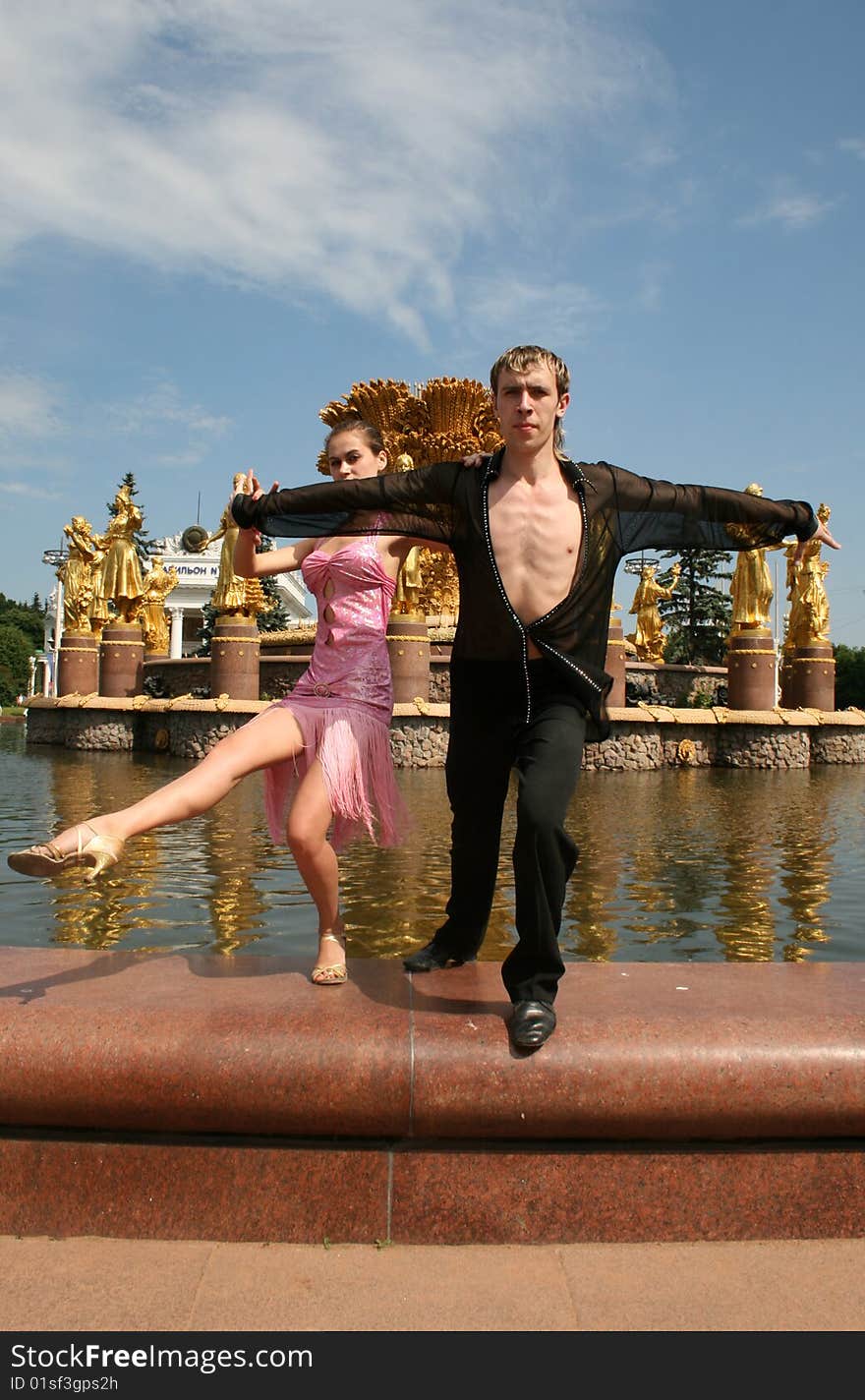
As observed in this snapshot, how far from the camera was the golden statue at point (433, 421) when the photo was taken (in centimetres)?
3438

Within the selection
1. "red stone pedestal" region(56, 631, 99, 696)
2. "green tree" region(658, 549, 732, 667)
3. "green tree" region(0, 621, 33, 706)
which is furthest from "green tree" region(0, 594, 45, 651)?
"red stone pedestal" region(56, 631, 99, 696)

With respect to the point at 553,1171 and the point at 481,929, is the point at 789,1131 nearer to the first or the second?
the point at 553,1171

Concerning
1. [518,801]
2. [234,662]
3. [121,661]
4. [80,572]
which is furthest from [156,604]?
[518,801]

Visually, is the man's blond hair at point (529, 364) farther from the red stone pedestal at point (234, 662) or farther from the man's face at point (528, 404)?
the red stone pedestal at point (234, 662)

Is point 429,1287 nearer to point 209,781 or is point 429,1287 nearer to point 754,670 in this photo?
point 209,781

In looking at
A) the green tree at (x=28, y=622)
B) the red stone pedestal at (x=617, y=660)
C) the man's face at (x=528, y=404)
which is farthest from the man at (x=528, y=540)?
the green tree at (x=28, y=622)

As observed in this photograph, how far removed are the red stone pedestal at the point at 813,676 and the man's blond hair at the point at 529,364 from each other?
23770 mm

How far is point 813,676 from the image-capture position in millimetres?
25859

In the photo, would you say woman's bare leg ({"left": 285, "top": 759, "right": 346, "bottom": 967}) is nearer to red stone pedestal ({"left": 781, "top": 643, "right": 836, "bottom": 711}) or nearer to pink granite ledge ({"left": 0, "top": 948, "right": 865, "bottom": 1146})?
pink granite ledge ({"left": 0, "top": 948, "right": 865, "bottom": 1146})

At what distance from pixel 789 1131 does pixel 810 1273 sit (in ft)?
1.02

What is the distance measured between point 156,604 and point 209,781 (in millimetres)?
29781

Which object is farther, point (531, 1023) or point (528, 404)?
point (528, 404)

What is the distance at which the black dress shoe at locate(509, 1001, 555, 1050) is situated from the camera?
265 centimetres
